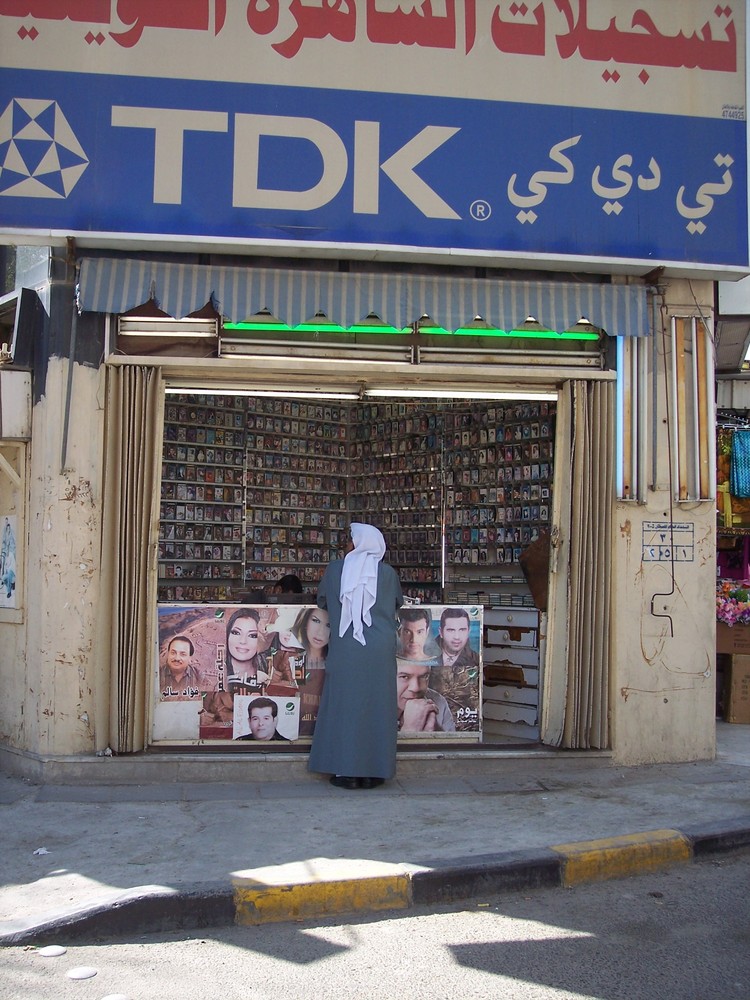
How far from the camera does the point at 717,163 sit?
7.90 meters

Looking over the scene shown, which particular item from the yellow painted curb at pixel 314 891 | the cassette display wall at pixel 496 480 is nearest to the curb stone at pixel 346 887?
the yellow painted curb at pixel 314 891

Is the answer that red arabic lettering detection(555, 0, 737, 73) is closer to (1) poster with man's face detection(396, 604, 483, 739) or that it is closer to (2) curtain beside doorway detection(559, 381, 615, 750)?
(2) curtain beside doorway detection(559, 381, 615, 750)

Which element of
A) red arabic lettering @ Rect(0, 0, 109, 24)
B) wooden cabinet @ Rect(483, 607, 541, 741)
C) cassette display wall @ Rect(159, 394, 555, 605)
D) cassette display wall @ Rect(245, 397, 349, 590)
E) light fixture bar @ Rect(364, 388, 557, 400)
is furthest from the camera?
cassette display wall @ Rect(245, 397, 349, 590)

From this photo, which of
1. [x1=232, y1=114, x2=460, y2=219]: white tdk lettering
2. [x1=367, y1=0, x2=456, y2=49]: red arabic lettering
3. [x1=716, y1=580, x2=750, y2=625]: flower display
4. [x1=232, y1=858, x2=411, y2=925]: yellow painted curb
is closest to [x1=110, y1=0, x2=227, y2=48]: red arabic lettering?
[x1=232, y1=114, x2=460, y2=219]: white tdk lettering

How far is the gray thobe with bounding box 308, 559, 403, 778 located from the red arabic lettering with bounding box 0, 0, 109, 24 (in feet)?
14.3

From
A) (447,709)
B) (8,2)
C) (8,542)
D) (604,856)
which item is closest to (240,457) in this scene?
(8,542)

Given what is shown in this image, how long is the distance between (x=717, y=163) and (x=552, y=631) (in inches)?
148

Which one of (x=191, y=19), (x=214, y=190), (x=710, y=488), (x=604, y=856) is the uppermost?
(x=191, y=19)

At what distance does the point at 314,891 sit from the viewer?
16.5ft

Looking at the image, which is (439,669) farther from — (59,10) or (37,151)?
(59,10)

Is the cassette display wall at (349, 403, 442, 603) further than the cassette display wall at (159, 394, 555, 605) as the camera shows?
Yes

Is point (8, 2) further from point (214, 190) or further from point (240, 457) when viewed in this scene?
point (240, 457)

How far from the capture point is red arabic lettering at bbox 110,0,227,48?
734 centimetres

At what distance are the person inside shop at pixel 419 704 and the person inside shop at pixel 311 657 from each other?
581 millimetres
